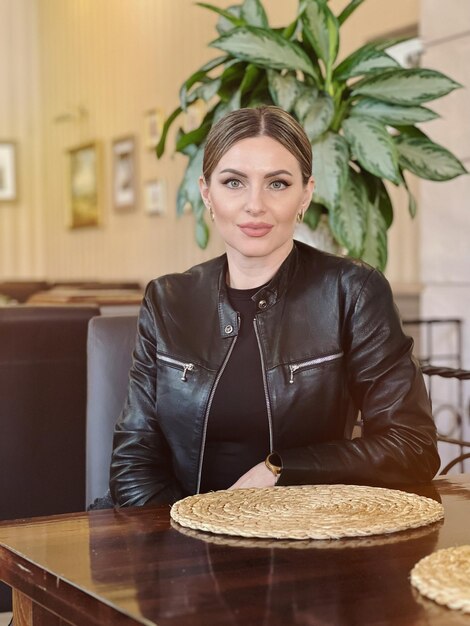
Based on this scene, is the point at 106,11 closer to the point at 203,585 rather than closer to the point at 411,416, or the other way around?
the point at 411,416

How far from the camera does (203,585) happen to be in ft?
3.45

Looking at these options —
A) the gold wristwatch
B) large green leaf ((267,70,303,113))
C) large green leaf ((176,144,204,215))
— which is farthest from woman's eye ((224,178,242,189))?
large green leaf ((176,144,204,215))

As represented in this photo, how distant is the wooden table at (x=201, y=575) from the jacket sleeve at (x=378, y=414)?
264mm

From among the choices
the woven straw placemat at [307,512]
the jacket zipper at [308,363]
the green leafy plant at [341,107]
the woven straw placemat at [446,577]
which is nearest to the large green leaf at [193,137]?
the green leafy plant at [341,107]

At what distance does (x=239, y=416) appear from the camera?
1.86 m

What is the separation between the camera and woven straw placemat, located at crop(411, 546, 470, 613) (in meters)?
0.97

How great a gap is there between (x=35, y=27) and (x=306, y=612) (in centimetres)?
1185

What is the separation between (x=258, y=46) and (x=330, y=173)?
16.4 inches

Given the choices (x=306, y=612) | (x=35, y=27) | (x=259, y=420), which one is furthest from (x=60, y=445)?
(x=35, y=27)

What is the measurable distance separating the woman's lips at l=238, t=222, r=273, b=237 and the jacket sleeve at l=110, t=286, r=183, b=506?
27 cm

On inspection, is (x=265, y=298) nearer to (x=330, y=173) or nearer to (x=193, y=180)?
(x=330, y=173)

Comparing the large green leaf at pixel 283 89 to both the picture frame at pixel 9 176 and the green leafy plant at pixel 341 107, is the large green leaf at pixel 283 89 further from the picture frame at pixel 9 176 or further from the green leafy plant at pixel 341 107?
the picture frame at pixel 9 176

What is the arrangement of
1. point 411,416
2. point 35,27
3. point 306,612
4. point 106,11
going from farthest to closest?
point 35,27 → point 106,11 → point 411,416 → point 306,612

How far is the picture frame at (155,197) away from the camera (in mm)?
9031
